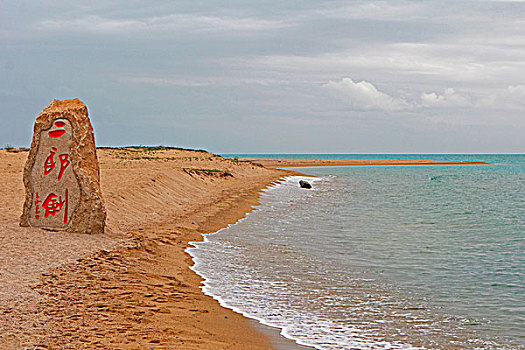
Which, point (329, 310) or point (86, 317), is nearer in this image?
point (86, 317)

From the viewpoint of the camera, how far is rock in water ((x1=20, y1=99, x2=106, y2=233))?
13.0 m

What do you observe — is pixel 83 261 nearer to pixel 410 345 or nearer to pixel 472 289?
pixel 410 345

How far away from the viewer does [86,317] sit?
7.22 m

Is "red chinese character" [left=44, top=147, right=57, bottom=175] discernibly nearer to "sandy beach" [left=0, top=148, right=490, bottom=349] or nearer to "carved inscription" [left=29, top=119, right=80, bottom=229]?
"carved inscription" [left=29, top=119, right=80, bottom=229]

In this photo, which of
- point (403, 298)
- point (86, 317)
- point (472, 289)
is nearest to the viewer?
point (86, 317)

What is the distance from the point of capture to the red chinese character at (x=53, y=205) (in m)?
13.0

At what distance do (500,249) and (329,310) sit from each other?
31.2 ft

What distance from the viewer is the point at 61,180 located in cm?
1309

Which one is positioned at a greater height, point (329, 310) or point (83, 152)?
point (83, 152)

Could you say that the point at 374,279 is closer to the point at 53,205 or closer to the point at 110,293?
the point at 110,293

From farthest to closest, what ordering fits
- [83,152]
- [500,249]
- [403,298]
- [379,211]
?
1. [379,211]
2. [500,249]
3. [83,152]
4. [403,298]

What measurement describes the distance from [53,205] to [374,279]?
8304mm

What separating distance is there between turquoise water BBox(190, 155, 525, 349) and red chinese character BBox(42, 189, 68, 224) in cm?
368

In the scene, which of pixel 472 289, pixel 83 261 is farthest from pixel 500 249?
pixel 83 261
